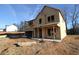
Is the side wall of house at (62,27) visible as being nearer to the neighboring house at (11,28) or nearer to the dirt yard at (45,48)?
the dirt yard at (45,48)

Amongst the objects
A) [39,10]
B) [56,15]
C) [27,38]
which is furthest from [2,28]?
[56,15]

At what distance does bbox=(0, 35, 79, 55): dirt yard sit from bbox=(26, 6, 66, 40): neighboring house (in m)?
0.13

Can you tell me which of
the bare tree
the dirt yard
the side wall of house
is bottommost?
the dirt yard

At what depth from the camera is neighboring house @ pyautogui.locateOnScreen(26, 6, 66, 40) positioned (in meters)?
3.37

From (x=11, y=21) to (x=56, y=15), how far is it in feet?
2.57

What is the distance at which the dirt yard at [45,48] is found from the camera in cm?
334

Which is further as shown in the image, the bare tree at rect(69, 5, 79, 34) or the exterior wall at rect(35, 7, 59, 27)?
the exterior wall at rect(35, 7, 59, 27)

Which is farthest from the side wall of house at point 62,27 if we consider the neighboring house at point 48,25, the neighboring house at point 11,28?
the neighboring house at point 11,28

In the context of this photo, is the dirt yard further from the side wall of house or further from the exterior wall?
the exterior wall

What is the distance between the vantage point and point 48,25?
341 centimetres

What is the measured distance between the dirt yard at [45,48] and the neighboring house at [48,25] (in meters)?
0.13

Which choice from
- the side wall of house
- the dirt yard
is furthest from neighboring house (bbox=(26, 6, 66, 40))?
the dirt yard
